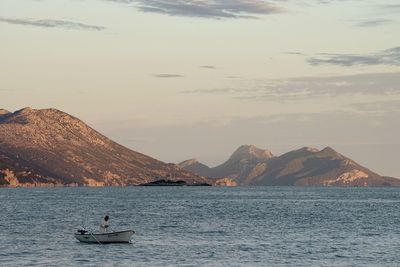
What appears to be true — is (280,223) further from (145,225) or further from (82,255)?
(82,255)

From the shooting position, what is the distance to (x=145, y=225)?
151 metres

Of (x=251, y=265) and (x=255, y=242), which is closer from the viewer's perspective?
(x=251, y=265)

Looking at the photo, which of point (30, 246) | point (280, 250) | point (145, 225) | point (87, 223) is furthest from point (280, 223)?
point (30, 246)

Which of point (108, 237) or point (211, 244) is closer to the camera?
point (108, 237)

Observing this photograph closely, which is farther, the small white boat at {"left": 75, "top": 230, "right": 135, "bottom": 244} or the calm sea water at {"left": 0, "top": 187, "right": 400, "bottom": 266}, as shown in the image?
the small white boat at {"left": 75, "top": 230, "right": 135, "bottom": 244}

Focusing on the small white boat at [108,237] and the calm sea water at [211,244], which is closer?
the calm sea water at [211,244]

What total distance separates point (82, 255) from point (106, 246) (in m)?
11.1

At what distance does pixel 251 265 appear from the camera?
291 feet

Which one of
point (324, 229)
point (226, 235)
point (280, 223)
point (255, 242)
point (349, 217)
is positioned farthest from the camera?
point (349, 217)

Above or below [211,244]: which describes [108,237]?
above

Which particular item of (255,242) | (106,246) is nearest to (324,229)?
(255,242)

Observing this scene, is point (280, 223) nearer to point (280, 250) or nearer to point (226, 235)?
point (226, 235)

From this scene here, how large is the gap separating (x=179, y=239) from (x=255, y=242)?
11.4 metres

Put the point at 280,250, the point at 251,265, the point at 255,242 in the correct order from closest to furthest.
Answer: the point at 251,265 → the point at 280,250 → the point at 255,242
